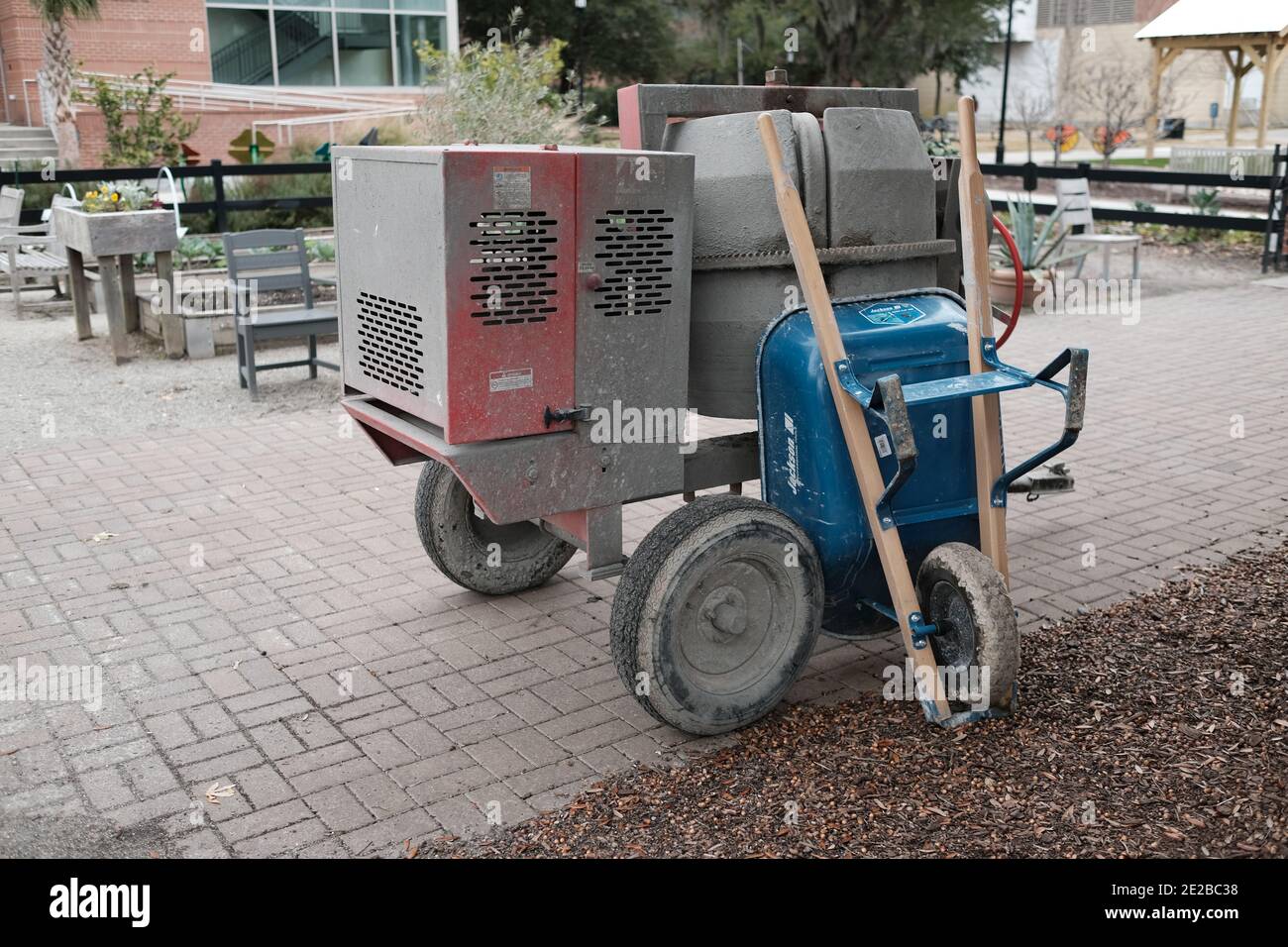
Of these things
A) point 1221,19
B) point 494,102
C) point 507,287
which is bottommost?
point 507,287

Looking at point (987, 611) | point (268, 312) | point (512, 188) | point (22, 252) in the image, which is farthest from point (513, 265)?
point (22, 252)

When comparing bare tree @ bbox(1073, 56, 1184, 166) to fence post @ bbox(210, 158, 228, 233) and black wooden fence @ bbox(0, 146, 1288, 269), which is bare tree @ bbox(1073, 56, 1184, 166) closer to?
black wooden fence @ bbox(0, 146, 1288, 269)

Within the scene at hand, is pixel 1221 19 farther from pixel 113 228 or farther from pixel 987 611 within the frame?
pixel 987 611

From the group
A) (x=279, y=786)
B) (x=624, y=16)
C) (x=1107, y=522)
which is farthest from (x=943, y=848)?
(x=624, y=16)

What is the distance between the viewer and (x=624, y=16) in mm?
37812

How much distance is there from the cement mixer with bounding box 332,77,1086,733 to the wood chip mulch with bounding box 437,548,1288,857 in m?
0.20

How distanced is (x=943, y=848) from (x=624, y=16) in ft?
124

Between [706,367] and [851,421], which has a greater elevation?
[706,367]

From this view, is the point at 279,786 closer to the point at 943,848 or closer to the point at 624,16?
the point at 943,848

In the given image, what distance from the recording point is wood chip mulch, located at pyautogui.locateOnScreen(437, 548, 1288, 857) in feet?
10.8

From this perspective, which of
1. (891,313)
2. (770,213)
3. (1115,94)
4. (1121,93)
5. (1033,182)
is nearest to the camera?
(770,213)

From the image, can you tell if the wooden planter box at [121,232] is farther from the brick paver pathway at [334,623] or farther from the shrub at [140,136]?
the shrub at [140,136]

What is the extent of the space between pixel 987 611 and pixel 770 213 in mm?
1417

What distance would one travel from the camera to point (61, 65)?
22.3m
